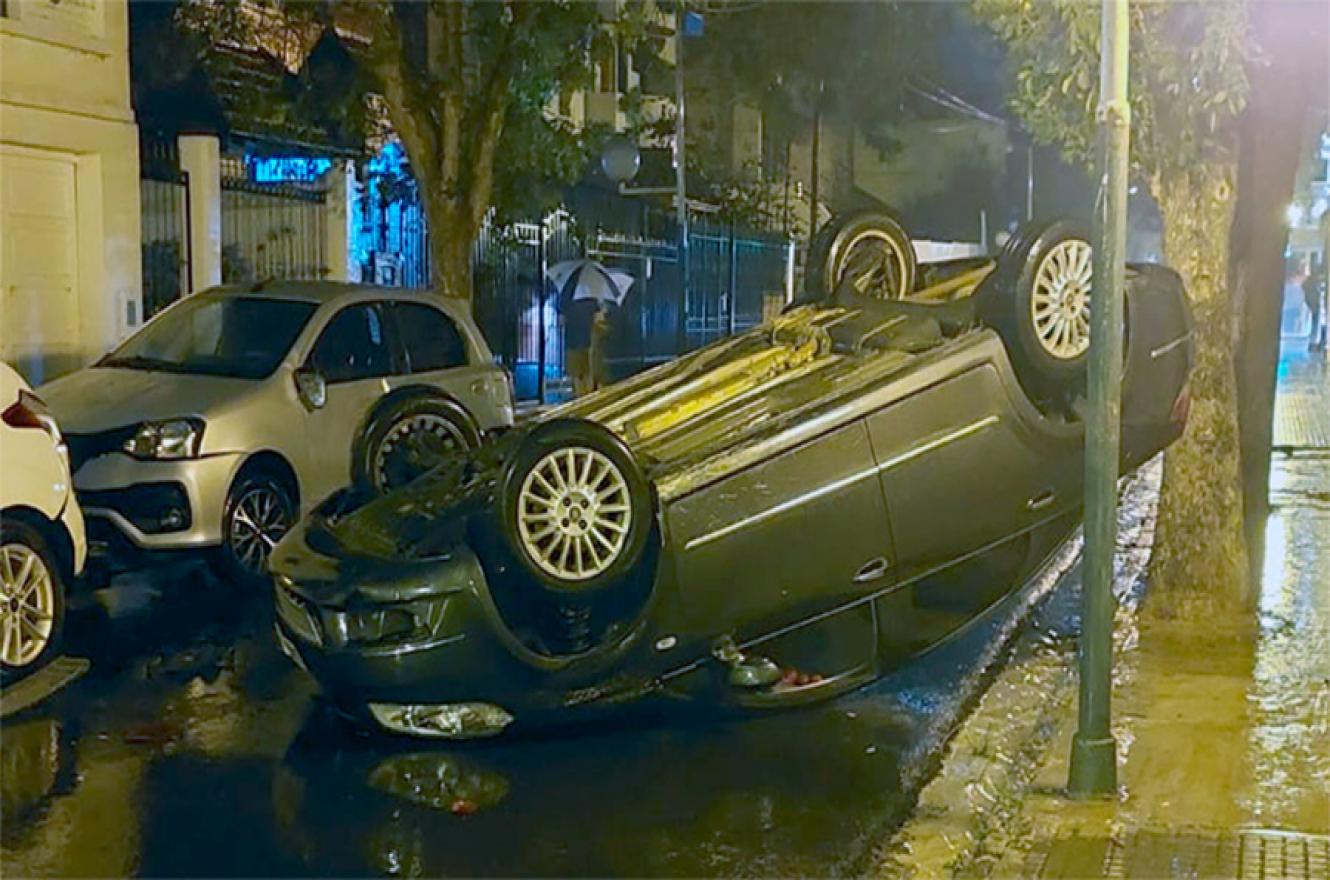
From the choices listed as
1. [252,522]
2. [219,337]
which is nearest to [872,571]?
[252,522]

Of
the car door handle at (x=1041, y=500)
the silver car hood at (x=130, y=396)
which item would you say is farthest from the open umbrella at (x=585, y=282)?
the car door handle at (x=1041, y=500)

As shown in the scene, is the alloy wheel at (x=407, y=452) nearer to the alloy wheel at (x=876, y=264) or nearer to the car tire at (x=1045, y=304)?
the alloy wheel at (x=876, y=264)

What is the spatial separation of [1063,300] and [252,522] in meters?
5.28

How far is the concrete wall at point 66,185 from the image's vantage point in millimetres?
13836

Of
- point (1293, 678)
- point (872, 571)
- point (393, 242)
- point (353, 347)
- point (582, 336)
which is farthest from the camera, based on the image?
point (582, 336)

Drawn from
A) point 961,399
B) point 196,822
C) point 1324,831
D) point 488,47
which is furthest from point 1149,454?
point 488,47

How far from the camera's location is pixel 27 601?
307 inches

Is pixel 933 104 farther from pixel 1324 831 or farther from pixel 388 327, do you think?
pixel 1324 831

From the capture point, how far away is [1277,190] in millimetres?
9477

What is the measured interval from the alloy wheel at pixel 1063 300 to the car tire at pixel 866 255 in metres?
1.26

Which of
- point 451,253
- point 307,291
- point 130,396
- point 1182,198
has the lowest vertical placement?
point 130,396

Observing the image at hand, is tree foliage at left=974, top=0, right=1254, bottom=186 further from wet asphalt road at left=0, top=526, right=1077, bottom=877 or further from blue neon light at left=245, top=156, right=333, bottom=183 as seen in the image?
blue neon light at left=245, top=156, right=333, bottom=183

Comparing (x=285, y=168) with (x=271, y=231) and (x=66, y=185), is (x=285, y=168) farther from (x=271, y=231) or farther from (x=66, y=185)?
(x=66, y=185)

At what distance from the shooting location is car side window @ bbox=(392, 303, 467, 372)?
1162 centimetres
